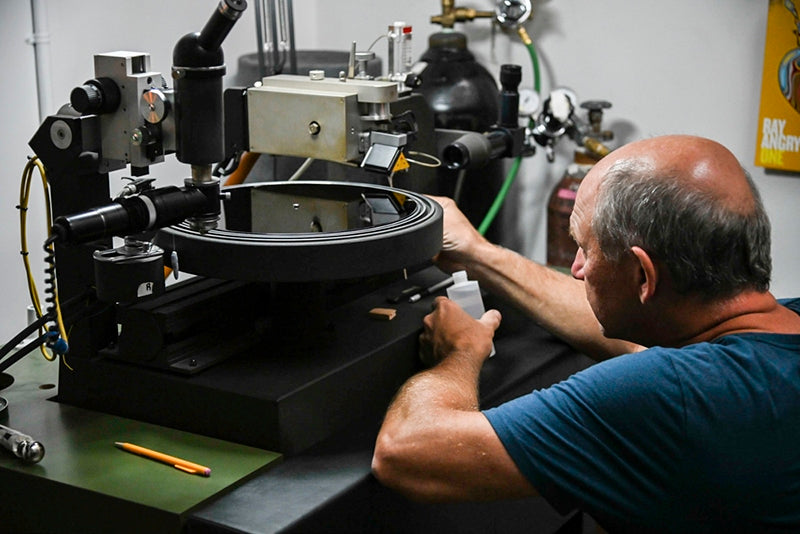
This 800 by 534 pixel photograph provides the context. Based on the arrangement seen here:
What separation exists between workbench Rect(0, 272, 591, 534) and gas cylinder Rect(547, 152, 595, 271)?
121 centimetres

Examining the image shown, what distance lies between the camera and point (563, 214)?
101 inches

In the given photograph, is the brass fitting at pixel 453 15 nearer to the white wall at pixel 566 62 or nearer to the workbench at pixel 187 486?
the white wall at pixel 566 62

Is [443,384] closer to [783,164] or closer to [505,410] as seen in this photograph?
[505,410]

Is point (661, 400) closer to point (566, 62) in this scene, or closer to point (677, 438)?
point (677, 438)

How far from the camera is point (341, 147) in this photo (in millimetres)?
1610

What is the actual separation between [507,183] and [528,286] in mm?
888

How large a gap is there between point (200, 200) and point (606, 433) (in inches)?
22.2

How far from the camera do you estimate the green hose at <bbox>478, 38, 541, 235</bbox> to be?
252cm

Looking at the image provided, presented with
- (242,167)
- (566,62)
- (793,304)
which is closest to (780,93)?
(566,62)

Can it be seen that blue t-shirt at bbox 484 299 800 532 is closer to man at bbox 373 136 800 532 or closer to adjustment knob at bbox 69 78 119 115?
→ man at bbox 373 136 800 532

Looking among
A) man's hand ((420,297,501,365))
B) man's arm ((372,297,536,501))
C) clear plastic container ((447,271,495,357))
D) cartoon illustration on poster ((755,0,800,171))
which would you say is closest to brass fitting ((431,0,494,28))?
cartoon illustration on poster ((755,0,800,171))

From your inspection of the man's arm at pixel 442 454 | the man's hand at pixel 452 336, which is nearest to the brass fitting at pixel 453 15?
the man's hand at pixel 452 336

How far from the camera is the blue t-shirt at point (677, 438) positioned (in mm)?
1103

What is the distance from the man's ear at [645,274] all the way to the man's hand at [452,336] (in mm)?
308
